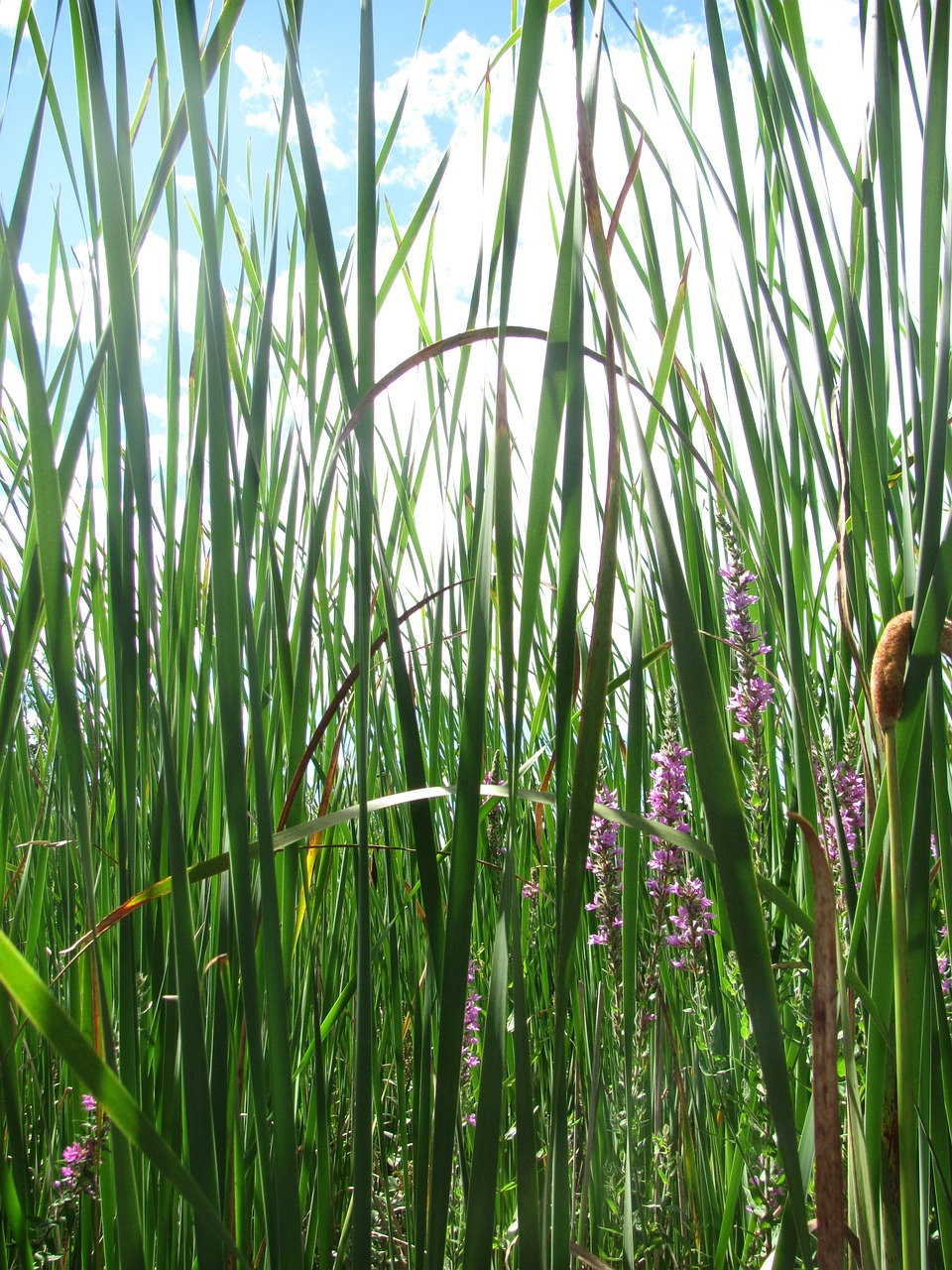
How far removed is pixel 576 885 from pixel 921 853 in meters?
0.19

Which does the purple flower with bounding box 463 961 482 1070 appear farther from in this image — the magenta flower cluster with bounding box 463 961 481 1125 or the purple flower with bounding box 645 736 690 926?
the purple flower with bounding box 645 736 690 926

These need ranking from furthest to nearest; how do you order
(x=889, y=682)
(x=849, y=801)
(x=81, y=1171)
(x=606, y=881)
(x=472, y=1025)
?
(x=472, y=1025), (x=606, y=881), (x=849, y=801), (x=81, y=1171), (x=889, y=682)

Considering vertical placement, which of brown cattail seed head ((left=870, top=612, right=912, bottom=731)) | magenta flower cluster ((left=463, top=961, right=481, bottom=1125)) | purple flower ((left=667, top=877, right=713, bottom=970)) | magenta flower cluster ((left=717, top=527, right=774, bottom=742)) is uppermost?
magenta flower cluster ((left=717, top=527, right=774, bottom=742))

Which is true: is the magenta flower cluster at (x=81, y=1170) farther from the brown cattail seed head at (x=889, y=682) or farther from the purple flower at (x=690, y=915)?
the brown cattail seed head at (x=889, y=682)

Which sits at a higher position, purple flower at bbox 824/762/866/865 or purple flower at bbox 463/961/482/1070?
purple flower at bbox 824/762/866/865

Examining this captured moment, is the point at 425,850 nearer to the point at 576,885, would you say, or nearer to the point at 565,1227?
the point at 576,885

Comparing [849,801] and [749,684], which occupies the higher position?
[749,684]

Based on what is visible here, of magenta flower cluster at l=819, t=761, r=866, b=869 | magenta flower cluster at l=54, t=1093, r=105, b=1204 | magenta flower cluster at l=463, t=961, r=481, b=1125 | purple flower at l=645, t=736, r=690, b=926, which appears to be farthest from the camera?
magenta flower cluster at l=463, t=961, r=481, b=1125

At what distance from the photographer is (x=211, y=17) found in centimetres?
56

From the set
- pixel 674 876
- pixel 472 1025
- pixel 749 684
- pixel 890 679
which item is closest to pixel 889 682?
pixel 890 679

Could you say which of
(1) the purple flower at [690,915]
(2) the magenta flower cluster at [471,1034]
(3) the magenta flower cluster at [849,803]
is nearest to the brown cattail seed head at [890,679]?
(3) the magenta flower cluster at [849,803]

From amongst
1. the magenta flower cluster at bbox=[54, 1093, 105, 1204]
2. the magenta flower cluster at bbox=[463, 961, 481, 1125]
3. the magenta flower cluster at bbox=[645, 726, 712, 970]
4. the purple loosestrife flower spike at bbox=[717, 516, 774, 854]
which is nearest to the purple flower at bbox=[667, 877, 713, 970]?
the magenta flower cluster at bbox=[645, 726, 712, 970]

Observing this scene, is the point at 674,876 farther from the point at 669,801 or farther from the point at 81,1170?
the point at 81,1170

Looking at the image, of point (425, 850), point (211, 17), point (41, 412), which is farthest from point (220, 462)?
point (211, 17)
